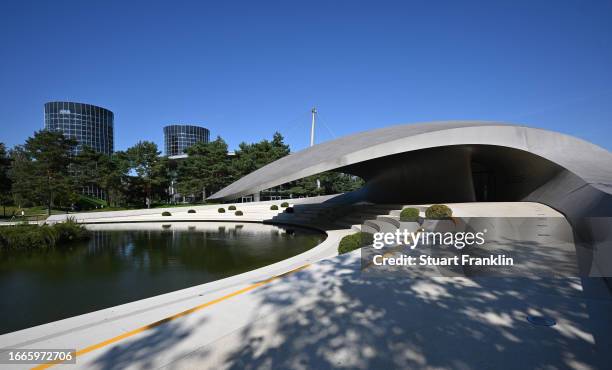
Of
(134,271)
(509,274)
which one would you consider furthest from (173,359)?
(134,271)

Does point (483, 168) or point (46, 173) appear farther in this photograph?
point (46, 173)

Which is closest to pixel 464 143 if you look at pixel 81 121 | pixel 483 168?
pixel 483 168

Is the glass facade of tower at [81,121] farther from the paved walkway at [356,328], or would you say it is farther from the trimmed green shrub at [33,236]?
the paved walkway at [356,328]

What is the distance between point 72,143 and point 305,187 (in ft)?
98.4

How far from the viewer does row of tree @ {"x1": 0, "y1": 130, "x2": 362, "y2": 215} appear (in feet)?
105

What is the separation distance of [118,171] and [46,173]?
700cm

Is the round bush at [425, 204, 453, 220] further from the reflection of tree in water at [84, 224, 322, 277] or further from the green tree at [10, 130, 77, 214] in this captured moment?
the green tree at [10, 130, 77, 214]

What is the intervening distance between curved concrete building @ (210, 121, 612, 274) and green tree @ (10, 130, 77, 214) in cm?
2754

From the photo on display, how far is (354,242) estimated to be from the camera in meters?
8.97

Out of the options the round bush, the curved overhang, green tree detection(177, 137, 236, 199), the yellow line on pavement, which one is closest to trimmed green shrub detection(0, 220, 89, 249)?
the curved overhang

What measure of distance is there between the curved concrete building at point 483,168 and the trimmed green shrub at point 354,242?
307 cm

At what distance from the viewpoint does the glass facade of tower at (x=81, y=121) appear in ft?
327

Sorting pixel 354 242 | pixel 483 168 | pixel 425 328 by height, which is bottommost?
pixel 425 328

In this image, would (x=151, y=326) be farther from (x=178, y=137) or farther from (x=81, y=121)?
(x=178, y=137)
